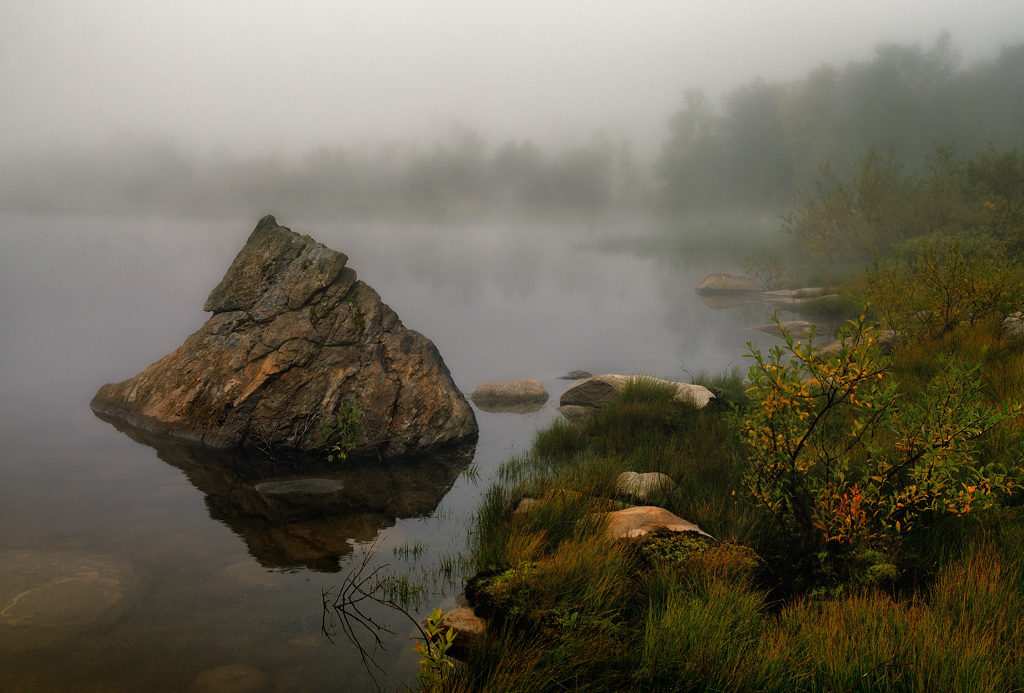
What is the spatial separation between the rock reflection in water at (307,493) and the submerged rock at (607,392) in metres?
3.15

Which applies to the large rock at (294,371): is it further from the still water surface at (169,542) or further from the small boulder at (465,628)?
the small boulder at (465,628)

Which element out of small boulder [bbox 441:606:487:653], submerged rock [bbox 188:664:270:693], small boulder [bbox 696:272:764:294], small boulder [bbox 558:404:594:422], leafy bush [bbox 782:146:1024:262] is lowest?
submerged rock [bbox 188:664:270:693]

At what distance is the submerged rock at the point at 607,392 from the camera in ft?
37.3

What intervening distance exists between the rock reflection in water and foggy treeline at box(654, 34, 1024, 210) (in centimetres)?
7331

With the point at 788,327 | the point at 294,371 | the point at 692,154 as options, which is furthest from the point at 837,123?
the point at 294,371

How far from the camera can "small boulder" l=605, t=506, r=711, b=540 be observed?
5.84 metres

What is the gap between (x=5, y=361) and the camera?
58.0 feet

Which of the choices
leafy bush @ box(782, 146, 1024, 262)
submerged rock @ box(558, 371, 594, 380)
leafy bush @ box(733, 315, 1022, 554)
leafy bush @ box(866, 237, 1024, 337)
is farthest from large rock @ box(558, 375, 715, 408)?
leafy bush @ box(782, 146, 1024, 262)

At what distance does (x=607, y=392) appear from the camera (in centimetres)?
1280

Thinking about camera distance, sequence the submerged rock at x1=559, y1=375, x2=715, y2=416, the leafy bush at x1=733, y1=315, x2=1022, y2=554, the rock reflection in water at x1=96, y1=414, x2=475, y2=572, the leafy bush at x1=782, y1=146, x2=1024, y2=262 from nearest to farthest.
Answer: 1. the leafy bush at x1=733, y1=315, x2=1022, y2=554
2. the rock reflection in water at x1=96, y1=414, x2=475, y2=572
3. the submerged rock at x1=559, y1=375, x2=715, y2=416
4. the leafy bush at x1=782, y1=146, x2=1024, y2=262

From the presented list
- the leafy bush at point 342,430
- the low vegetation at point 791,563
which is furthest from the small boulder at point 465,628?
the leafy bush at point 342,430

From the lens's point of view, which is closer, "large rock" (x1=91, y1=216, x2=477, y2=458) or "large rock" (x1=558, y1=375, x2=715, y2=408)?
"large rock" (x1=91, y1=216, x2=477, y2=458)

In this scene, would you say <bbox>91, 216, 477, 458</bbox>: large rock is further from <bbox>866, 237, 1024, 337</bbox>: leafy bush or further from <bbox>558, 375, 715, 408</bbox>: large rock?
<bbox>866, 237, 1024, 337</bbox>: leafy bush

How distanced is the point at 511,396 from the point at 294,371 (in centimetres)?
531
